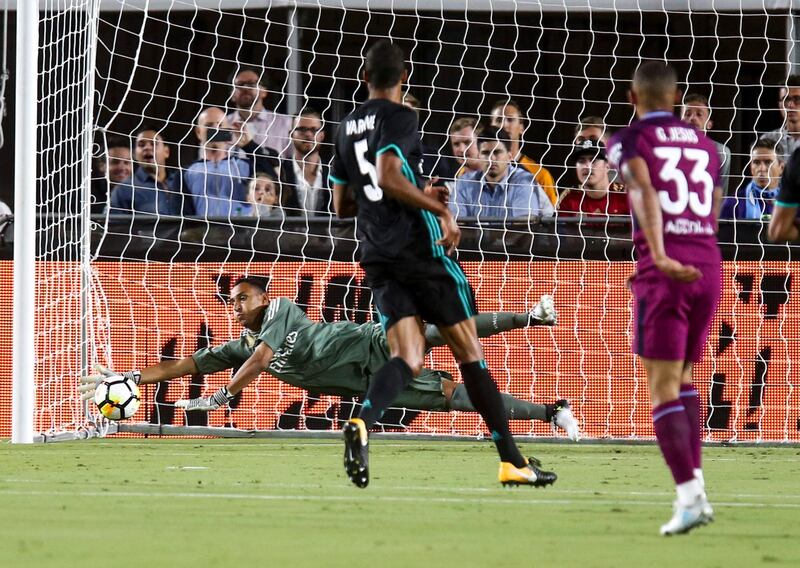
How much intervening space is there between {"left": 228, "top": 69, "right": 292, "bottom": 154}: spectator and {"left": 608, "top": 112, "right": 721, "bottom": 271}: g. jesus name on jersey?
6.78m

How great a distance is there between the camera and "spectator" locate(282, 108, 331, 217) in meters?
11.4

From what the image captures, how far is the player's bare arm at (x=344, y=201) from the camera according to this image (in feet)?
21.7

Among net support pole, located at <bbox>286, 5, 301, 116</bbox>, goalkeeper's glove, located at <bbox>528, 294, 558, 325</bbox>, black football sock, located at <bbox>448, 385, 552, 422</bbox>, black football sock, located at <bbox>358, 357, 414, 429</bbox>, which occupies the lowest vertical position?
black football sock, located at <bbox>448, 385, 552, 422</bbox>

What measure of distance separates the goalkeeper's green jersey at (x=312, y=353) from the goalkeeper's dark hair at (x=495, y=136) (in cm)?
202

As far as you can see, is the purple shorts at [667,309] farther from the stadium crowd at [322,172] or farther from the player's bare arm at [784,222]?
the stadium crowd at [322,172]

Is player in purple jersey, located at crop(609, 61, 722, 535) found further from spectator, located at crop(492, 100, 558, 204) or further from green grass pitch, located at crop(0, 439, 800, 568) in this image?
spectator, located at crop(492, 100, 558, 204)

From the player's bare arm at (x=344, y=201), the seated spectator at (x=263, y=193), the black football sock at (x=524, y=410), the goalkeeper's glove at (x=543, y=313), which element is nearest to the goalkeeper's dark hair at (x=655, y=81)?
the player's bare arm at (x=344, y=201)

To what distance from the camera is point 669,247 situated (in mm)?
5020

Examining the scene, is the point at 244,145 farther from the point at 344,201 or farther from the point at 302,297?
the point at 344,201

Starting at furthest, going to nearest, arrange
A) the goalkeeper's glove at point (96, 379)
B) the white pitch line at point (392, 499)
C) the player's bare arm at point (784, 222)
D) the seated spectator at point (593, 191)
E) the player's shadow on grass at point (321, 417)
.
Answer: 1. the seated spectator at point (593, 191)
2. the player's shadow on grass at point (321, 417)
3. the goalkeeper's glove at point (96, 379)
4. the white pitch line at point (392, 499)
5. the player's bare arm at point (784, 222)

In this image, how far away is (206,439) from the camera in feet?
34.2

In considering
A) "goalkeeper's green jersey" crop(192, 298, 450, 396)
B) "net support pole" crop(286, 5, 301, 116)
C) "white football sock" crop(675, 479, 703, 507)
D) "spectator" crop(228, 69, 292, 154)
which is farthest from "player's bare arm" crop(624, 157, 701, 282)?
"net support pole" crop(286, 5, 301, 116)

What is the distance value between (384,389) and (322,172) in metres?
5.99

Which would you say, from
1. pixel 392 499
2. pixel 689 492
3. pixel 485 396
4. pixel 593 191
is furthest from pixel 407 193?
pixel 593 191
